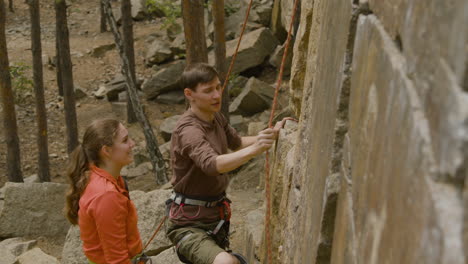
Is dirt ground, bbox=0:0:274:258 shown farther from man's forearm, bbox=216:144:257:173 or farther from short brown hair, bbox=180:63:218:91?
man's forearm, bbox=216:144:257:173

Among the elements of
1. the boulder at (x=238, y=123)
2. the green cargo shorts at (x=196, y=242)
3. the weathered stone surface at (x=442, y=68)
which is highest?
the weathered stone surface at (x=442, y=68)

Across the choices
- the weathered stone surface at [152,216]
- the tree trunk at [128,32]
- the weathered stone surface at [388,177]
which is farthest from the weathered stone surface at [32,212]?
the weathered stone surface at [388,177]

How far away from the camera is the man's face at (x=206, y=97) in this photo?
4.04 meters

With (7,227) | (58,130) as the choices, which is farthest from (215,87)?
(58,130)

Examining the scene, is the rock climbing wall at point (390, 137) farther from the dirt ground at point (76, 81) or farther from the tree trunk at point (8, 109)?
the tree trunk at point (8, 109)

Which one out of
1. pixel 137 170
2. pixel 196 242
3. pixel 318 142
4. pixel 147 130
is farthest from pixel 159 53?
pixel 318 142

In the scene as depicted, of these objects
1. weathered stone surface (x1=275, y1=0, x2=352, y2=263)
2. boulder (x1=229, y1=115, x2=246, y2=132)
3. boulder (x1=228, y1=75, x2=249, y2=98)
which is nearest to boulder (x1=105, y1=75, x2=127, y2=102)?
boulder (x1=228, y1=75, x2=249, y2=98)

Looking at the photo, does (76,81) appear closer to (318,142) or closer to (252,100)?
(252,100)

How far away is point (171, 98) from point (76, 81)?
5.35 m

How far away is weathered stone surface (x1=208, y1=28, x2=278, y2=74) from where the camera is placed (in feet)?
58.8

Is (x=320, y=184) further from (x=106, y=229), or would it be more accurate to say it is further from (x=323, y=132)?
(x=106, y=229)

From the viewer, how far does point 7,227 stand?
423 inches

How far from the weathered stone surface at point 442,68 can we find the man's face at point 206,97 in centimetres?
300

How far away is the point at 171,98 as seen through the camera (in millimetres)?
19109
